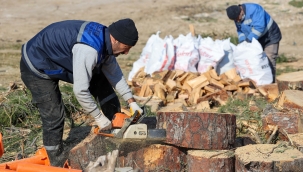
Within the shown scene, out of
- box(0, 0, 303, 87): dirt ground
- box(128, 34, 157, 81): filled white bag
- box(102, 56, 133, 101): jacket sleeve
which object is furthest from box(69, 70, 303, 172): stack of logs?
box(0, 0, 303, 87): dirt ground

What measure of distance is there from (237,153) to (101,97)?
4.94 feet

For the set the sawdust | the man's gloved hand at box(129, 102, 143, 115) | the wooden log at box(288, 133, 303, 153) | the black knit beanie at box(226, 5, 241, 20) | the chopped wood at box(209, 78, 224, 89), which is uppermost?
the black knit beanie at box(226, 5, 241, 20)

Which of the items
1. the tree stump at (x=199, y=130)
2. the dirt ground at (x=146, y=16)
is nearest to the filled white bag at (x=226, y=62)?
the tree stump at (x=199, y=130)

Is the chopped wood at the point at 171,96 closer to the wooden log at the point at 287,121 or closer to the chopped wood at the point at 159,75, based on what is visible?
the chopped wood at the point at 159,75

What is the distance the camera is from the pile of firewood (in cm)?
816

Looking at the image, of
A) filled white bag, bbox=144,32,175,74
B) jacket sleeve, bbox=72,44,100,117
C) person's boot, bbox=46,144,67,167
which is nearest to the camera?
jacket sleeve, bbox=72,44,100,117

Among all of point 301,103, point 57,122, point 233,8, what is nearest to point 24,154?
point 57,122

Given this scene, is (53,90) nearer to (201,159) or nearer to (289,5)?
(201,159)

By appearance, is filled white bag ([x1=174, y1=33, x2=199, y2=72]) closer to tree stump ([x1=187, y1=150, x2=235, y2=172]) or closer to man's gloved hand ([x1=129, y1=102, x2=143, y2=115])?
man's gloved hand ([x1=129, y1=102, x2=143, y2=115])

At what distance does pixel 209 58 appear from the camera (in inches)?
350

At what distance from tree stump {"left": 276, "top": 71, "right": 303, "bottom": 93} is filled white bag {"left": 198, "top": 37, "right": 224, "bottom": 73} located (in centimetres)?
131

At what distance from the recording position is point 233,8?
28.3ft

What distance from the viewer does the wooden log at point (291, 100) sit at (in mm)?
6371

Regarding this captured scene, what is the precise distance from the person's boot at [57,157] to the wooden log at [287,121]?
230cm
